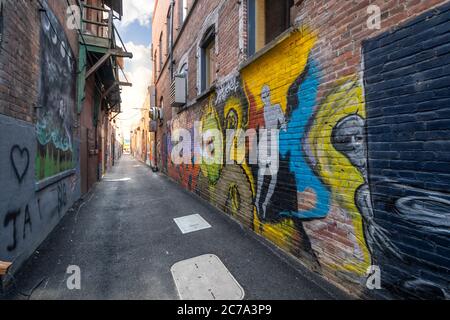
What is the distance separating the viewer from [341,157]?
2496 millimetres

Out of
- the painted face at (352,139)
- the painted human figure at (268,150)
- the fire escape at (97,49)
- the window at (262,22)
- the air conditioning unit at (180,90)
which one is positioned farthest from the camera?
the air conditioning unit at (180,90)

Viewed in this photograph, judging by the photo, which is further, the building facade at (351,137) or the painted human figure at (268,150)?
the painted human figure at (268,150)

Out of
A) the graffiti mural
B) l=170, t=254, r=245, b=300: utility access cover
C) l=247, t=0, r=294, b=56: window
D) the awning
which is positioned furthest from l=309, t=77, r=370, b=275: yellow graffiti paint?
the awning

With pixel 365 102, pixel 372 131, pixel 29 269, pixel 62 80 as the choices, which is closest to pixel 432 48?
pixel 365 102

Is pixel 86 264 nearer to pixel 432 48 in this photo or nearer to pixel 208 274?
pixel 208 274

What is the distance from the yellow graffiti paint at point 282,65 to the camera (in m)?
3.01

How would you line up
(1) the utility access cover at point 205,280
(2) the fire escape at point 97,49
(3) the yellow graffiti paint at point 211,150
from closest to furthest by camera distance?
(1) the utility access cover at point 205,280, (3) the yellow graffiti paint at point 211,150, (2) the fire escape at point 97,49

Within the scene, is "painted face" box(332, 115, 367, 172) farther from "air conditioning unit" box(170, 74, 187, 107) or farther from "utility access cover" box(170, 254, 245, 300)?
"air conditioning unit" box(170, 74, 187, 107)

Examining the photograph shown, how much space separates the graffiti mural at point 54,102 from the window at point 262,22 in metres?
3.61

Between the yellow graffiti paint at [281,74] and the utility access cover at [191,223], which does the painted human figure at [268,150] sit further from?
the utility access cover at [191,223]

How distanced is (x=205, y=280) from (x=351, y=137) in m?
2.38

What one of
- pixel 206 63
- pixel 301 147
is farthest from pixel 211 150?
pixel 301 147

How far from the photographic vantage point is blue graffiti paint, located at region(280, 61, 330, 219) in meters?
2.79

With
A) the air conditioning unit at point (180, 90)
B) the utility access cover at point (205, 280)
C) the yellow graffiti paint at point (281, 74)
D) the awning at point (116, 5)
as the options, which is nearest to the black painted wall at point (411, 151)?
the yellow graffiti paint at point (281, 74)
